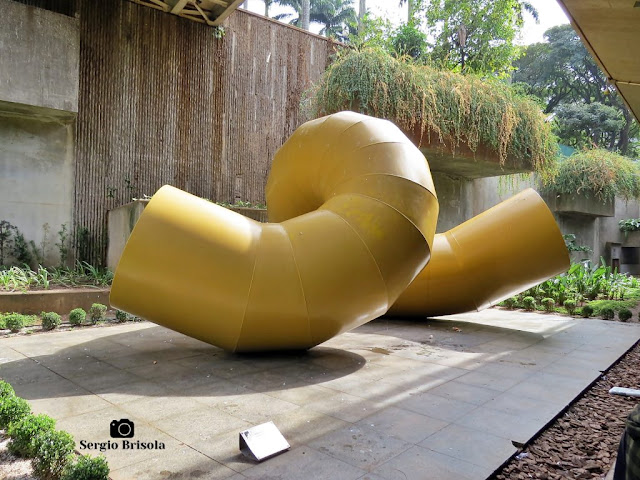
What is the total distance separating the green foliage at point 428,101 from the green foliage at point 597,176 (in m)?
6.70

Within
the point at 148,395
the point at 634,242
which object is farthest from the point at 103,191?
the point at 634,242

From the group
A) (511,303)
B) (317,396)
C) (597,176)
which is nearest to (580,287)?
(511,303)

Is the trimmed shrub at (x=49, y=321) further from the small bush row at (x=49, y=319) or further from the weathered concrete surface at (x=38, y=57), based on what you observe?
the weathered concrete surface at (x=38, y=57)

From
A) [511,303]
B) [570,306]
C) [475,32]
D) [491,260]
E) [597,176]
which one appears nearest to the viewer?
[491,260]

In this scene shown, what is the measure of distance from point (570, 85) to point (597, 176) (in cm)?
2337

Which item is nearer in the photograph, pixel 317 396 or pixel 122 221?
pixel 317 396

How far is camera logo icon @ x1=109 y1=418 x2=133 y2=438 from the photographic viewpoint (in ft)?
9.71

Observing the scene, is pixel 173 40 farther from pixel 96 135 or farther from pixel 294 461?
pixel 294 461

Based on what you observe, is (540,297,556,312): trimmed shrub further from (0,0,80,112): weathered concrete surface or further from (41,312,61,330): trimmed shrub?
(0,0,80,112): weathered concrete surface

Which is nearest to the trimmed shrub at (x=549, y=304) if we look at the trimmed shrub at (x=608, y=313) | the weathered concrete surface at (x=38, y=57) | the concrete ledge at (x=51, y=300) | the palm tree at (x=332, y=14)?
the trimmed shrub at (x=608, y=313)

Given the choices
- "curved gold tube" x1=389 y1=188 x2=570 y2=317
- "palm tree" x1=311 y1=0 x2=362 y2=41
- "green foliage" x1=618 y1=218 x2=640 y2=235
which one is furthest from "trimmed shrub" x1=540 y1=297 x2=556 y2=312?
"palm tree" x1=311 y1=0 x2=362 y2=41

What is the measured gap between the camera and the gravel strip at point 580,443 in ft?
9.02

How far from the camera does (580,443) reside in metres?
3.18

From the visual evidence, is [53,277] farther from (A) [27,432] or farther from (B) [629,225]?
(B) [629,225]
